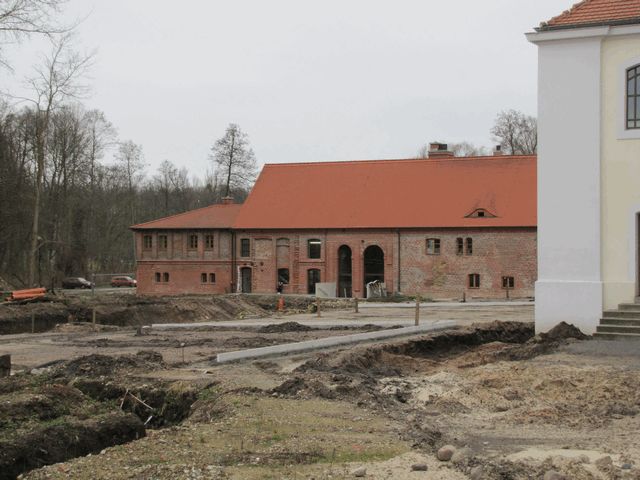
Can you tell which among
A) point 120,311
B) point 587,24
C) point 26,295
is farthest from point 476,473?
Result: point 26,295

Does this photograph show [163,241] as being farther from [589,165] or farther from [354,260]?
[589,165]

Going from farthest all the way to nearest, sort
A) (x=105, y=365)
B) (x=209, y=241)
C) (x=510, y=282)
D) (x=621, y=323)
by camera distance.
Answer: (x=209, y=241)
(x=510, y=282)
(x=621, y=323)
(x=105, y=365)

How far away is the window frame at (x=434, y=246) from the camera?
151ft

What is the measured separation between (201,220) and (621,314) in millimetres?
36436

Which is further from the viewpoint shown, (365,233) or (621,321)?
(365,233)

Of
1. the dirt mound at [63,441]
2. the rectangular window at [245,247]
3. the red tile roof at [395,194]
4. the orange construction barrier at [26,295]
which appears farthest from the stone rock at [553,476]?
the rectangular window at [245,247]

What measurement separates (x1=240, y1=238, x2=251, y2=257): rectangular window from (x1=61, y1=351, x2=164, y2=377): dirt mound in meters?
33.3

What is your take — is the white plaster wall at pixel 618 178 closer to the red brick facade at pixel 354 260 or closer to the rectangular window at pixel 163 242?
the red brick facade at pixel 354 260

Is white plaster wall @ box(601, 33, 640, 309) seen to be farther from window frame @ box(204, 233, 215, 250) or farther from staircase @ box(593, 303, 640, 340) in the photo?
window frame @ box(204, 233, 215, 250)

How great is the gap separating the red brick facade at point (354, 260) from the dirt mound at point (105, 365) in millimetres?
30135

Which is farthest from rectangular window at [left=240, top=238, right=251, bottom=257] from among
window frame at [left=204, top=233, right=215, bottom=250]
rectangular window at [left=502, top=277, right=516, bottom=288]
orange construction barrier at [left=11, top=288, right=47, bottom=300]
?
rectangular window at [left=502, top=277, right=516, bottom=288]

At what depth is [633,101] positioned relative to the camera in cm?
2028

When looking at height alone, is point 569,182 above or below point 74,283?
above

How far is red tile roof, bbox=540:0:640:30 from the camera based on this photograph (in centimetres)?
2033
